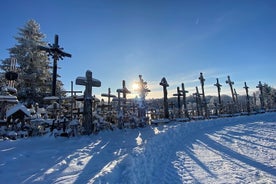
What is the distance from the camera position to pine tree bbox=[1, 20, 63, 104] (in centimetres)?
2056

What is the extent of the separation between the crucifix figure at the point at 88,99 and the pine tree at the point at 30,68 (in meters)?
12.4

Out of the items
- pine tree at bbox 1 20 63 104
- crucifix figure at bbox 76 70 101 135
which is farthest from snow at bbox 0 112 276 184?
pine tree at bbox 1 20 63 104

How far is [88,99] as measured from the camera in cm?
1073

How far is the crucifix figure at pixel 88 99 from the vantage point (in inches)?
410

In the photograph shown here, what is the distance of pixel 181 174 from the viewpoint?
15.9 ft

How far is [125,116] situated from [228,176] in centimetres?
1215

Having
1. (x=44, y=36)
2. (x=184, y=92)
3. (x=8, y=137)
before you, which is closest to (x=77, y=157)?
(x=8, y=137)

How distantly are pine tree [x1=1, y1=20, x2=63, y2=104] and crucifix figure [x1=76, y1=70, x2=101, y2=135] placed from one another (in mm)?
12374

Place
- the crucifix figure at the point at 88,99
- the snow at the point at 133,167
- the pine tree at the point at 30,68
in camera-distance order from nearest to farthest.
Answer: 1. the snow at the point at 133,167
2. the crucifix figure at the point at 88,99
3. the pine tree at the point at 30,68

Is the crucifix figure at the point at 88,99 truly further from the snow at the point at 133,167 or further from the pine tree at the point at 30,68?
the pine tree at the point at 30,68

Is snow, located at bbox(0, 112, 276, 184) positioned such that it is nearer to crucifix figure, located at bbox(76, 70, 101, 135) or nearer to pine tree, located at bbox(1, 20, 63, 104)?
crucifix figure, located at bbox(76, 70, 101, 135)

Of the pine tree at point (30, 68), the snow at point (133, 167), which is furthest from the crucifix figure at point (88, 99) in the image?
the pine tree at point (30, 68)

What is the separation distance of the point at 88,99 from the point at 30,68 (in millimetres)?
15271

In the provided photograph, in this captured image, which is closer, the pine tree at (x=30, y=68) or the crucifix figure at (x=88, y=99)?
the crucifix figure at (x=88, y=99)
